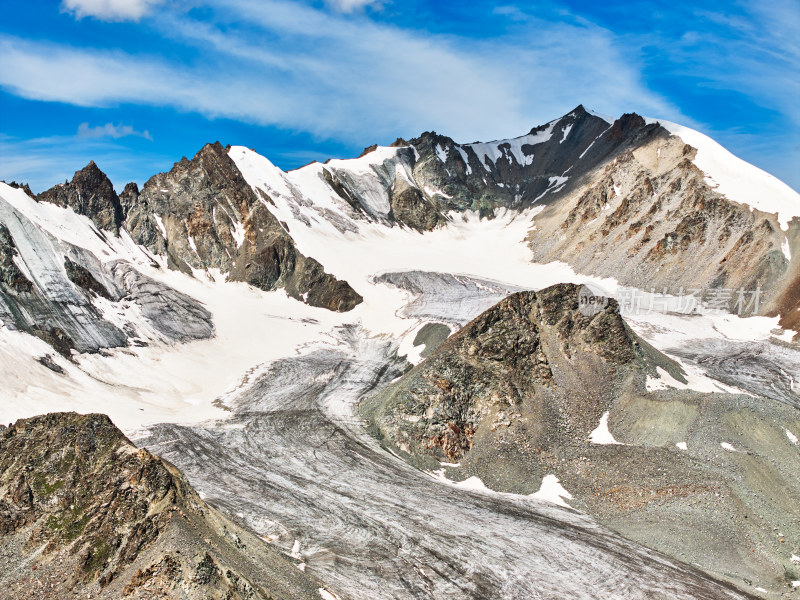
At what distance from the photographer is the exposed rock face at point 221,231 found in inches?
3568

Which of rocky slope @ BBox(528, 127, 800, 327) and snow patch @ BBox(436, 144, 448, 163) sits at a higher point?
snow patch @ BBox(436, 144, 448, 163)

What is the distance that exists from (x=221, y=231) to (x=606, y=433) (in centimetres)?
6972

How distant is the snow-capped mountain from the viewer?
30.3 m

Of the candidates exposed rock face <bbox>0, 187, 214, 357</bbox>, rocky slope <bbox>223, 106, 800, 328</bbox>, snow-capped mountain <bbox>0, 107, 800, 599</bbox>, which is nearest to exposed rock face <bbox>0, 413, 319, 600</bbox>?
snow-capped mountain <bbox>0, 107, 800, 599</bbox>

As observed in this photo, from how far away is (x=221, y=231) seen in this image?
96312 mm

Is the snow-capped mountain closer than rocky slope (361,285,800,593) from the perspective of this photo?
Yes

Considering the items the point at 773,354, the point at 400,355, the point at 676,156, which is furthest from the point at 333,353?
the point at 676,156

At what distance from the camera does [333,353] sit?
71.1 meters

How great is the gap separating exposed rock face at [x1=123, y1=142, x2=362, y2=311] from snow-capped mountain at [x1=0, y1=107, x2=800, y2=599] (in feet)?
1.16

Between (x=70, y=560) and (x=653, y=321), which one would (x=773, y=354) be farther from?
(x=70, y=560)

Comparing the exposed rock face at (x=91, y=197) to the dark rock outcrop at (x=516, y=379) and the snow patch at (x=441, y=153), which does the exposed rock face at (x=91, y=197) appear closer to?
the dark rock outcrop at (x=516, y=379)

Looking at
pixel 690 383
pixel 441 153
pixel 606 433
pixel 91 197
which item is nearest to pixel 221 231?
pixel 91 197

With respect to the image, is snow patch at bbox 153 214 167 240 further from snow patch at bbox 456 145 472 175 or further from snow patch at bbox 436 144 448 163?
snow patch at bbox 456 145 472 175

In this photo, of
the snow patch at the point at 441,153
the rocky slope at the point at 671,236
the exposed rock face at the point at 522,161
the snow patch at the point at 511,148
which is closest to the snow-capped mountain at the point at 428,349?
the rocky slope at the point at 671,236
